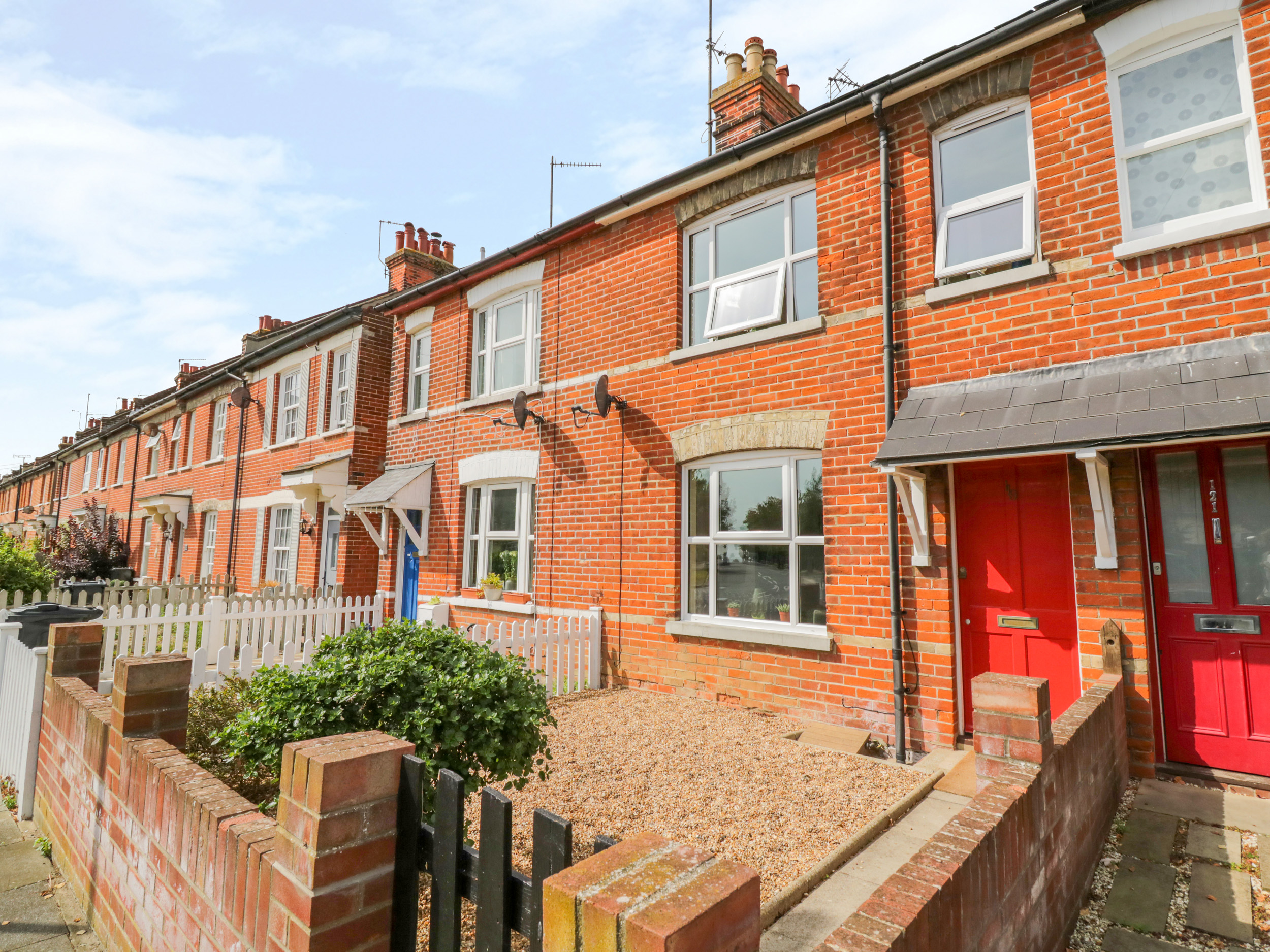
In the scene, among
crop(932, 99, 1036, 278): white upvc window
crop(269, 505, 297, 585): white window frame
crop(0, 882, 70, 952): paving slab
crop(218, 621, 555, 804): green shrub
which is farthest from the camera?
crop(269, 505, 297, 585): white window frame

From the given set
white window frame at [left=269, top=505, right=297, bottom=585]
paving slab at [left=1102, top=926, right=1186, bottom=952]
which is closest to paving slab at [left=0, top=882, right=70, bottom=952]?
paving slab at [left=1102, top=926, right=1186, bottom=952]

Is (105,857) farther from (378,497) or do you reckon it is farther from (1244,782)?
(378,497)

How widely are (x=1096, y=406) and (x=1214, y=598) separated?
1.68 meters

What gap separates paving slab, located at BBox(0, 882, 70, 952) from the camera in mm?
3348

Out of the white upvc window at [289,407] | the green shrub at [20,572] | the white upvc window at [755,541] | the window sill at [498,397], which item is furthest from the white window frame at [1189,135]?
the green shrub at [20,572]

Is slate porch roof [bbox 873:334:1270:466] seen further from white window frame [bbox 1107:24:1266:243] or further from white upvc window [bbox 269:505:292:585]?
white upvc window [bbox 269:505:292:585]

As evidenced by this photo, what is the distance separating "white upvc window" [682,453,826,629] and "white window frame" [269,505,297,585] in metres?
11.2

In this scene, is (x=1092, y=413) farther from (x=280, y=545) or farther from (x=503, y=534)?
(x=280, y=545)

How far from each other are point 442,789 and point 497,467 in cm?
833

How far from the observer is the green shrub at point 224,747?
147 inches

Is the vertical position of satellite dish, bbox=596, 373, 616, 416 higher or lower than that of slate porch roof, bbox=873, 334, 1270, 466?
higher

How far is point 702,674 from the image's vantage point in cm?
738

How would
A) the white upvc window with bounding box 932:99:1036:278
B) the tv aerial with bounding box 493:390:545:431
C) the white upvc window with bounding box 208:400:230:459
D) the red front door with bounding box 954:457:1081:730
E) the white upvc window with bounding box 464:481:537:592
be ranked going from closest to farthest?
1. the red front door with bounding box 954:457:1081:730
2. the white upvc window with bounding box 932:99:1036:278
3. the tv aerial with bounding box 493:390:545:431
4. the white upvc window with bounding box 464:481:537:592
5. the white upvc window with bounding box 208:400:230:459

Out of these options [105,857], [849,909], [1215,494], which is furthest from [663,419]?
[105,857]
